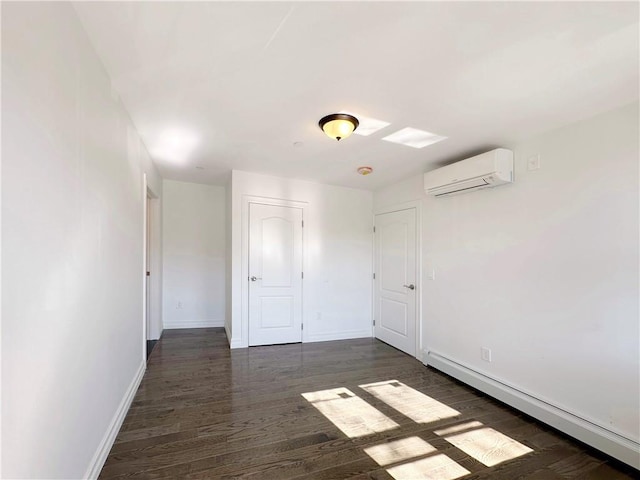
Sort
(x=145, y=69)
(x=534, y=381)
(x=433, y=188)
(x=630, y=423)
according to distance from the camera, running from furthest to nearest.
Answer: (x=433, y=188) < (x=534, y=381) < (x=630, y=423) < (x=145, y=69)

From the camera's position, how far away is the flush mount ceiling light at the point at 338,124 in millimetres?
2229

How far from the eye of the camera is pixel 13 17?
3.13ft

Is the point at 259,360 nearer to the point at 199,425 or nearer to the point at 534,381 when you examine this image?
the point at 199,425

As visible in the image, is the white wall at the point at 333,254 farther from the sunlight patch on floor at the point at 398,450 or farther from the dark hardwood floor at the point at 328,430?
the sunlight patch on floor at the point at 398,450

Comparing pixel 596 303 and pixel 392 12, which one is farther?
pixel 596 303


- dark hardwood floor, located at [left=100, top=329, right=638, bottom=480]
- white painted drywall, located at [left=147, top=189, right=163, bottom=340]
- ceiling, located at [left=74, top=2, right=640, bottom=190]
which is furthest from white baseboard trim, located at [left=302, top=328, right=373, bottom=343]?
ceiling, located at [left=74, top=2, right=640, bottom=190]

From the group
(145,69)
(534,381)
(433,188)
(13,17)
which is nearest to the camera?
(13,17)

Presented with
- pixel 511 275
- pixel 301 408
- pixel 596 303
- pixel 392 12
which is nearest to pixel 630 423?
pixel 596 303

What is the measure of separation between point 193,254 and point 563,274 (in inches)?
194

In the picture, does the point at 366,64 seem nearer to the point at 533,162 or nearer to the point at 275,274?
the point at 533,162

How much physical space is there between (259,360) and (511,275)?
2.90 meters

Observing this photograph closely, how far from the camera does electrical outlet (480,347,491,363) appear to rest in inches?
113

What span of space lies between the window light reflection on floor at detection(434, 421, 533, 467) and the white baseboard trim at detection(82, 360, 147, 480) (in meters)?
2.24

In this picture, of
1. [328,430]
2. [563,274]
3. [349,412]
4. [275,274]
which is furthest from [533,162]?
[275,274]
